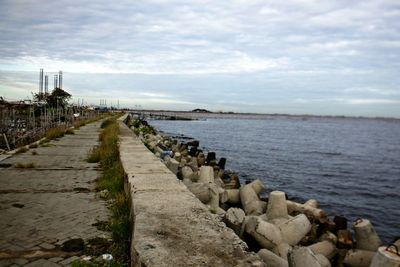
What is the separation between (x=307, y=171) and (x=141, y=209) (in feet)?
53.2

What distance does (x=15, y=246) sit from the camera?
3.69m

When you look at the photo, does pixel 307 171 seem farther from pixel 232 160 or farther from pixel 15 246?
pixel 15 246

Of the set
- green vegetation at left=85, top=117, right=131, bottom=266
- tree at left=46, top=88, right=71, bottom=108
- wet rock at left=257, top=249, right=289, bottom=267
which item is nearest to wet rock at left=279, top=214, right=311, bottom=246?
wet rock at left=257, top=249, right=289, bottom=267

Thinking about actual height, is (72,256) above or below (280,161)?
above

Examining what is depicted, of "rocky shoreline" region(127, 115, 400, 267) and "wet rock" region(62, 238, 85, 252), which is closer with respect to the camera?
"wet rock" region(62, 238, 85, 252)

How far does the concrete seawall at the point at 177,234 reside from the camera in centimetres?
259

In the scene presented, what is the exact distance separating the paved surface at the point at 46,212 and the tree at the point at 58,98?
3234 cm

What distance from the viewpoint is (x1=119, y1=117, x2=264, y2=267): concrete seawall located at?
2592 millimetres

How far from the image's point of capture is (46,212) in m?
4.83

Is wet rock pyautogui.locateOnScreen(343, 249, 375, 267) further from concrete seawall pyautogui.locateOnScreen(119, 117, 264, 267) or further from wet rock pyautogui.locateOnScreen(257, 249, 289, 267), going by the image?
concrete seawall pyautogui.locateOnScreen(119, 117, 264, 267)

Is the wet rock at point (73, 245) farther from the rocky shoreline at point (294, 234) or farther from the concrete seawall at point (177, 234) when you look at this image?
the rocky shoreline at point (294, 234)

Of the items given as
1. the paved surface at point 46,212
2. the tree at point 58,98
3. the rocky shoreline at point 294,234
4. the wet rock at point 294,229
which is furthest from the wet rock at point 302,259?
the tree at point 58,98

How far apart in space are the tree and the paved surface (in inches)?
1273

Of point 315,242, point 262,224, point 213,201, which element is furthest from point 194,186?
point 315,242
